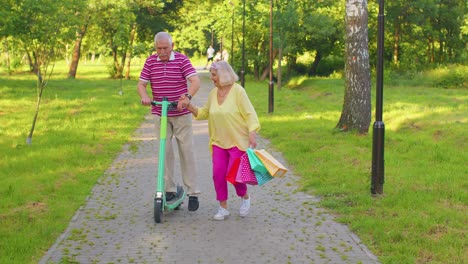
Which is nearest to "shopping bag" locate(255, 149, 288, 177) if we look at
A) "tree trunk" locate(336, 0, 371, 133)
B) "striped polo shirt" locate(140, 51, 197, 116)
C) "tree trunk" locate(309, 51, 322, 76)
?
"striped polo shirt" locate(140, 51, 197, 116)

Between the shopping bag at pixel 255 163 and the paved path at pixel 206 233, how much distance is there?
1.85ft

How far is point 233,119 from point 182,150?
31.3 inches

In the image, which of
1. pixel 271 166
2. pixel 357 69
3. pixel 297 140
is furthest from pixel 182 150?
pixel 357 69

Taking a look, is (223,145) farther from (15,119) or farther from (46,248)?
(15,119)

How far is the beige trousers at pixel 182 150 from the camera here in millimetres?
6879

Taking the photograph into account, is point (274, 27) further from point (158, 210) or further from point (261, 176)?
point (158, 210)

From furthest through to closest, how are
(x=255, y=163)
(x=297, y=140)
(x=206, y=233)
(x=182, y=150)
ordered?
(x=297, y=140) → (x=182, y=150) → (x=255, y=163) → (x=206, y=233)

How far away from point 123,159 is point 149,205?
3644 mm

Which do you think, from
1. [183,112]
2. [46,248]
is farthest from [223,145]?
[46,248]

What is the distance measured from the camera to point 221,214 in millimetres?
6676

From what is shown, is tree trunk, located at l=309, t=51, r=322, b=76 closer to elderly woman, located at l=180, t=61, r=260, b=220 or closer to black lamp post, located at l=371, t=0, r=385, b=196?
black lamp post, located at l=371, t=0, r=385, b=196

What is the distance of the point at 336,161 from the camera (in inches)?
401

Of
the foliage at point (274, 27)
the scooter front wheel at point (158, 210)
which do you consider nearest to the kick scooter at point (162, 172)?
the scooter front wheel at point (158, 210)

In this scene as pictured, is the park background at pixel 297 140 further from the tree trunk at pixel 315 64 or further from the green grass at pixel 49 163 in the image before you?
the tree trunk at pixel 315 64
